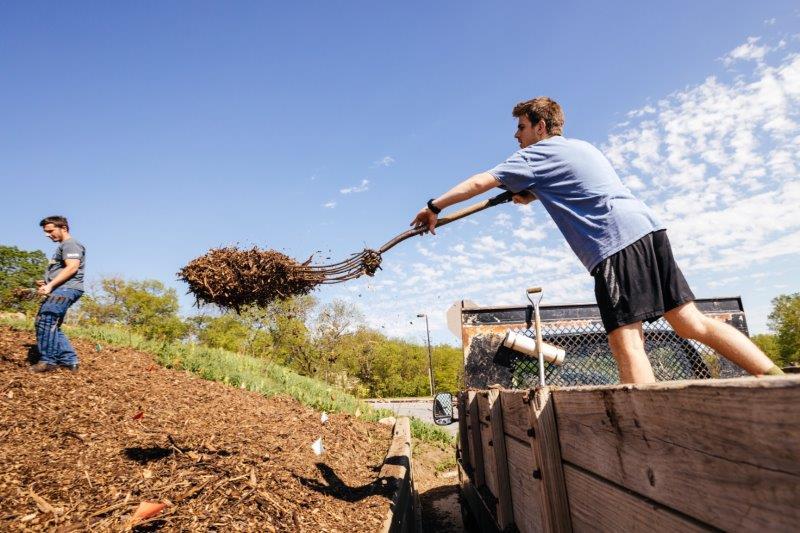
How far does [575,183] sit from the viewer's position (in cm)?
232

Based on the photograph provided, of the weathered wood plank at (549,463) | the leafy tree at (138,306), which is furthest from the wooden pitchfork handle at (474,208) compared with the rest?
the leafy tree at (138,306)

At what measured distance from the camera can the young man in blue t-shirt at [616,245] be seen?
1.94 metres

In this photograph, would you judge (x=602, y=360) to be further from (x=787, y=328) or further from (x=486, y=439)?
(x=787, y=328)

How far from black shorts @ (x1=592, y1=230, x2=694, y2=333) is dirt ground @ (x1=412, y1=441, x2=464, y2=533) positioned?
4498mm

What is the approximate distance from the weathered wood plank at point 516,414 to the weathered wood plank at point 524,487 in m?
0.05

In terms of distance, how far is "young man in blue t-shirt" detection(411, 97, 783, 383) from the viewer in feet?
6.37

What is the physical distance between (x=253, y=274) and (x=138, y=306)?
168ft

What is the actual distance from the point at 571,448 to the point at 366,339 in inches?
1390

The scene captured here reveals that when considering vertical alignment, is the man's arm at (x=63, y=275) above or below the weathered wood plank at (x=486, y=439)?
above

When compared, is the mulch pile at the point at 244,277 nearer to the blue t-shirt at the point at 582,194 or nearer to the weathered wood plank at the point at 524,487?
the blue t-shirt at the point at 582,194

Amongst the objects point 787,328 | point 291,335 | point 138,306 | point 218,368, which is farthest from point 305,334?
point 787,328

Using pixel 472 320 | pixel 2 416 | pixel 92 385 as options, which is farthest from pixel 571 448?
pixel 92 385

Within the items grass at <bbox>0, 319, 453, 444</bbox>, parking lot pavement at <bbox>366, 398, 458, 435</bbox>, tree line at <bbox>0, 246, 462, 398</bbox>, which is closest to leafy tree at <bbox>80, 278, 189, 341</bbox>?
tree line at <bbox>0, 246, 462, 398</bbox>

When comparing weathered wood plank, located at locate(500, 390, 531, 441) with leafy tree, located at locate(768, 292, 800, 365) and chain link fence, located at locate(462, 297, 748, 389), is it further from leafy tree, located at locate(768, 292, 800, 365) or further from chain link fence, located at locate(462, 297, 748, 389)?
leafy tree, located at locate(768, 292, 800, 365)
